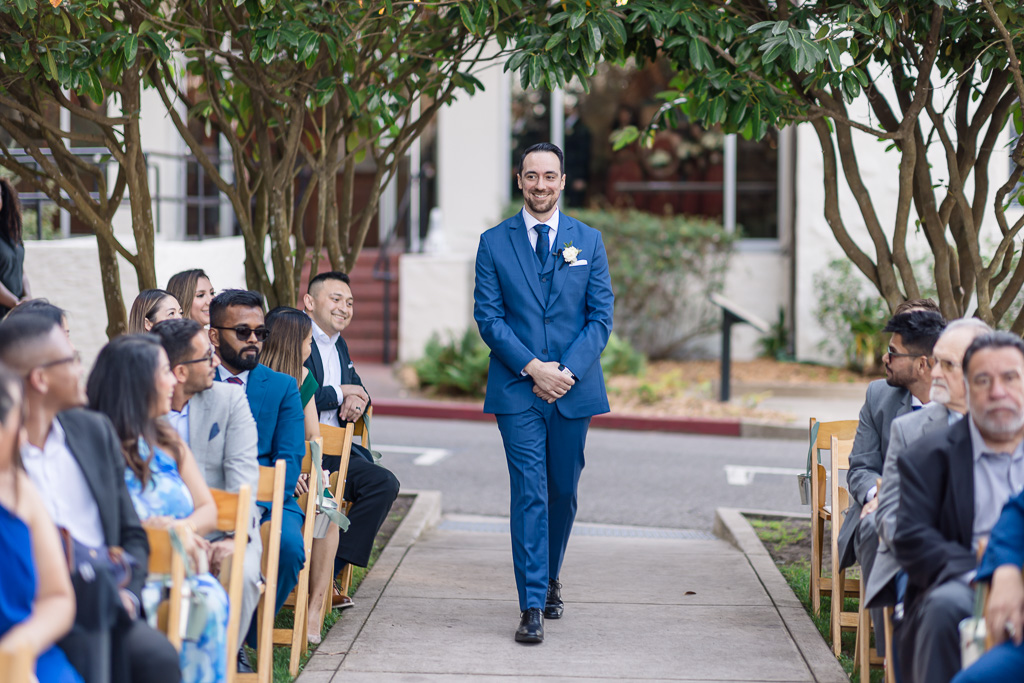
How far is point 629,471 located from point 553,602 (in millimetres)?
4531

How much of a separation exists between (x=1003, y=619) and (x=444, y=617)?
2.77 metres

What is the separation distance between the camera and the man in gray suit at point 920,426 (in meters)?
3.90

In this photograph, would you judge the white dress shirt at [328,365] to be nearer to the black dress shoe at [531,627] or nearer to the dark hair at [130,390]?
the black dress shoe at [531,627]

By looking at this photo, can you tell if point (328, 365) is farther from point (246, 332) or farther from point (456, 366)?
point (456, 366)

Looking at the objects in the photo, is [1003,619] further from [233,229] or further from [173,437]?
[233,229]

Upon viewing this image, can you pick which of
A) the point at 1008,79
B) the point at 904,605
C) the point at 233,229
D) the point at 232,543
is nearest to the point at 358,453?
the point at 232,543

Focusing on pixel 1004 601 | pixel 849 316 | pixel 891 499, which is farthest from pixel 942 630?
pixel 849 316

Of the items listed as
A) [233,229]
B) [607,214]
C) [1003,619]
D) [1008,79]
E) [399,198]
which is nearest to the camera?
[1003,619]

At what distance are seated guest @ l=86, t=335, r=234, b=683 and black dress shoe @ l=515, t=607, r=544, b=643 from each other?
61.4 inches

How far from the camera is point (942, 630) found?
339 centimetres

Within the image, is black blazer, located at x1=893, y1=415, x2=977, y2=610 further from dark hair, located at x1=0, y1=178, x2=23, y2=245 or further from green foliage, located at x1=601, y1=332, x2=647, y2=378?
green foliage, located at x1=601, y1=332, x2=647, y2=378

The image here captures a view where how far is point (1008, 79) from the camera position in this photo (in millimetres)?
5797

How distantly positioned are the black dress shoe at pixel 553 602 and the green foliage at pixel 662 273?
954 cm

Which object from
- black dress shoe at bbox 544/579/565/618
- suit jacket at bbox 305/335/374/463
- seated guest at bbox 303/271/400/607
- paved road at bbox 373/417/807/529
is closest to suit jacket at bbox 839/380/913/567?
black dress shoe at bbox 544/579/565/618
